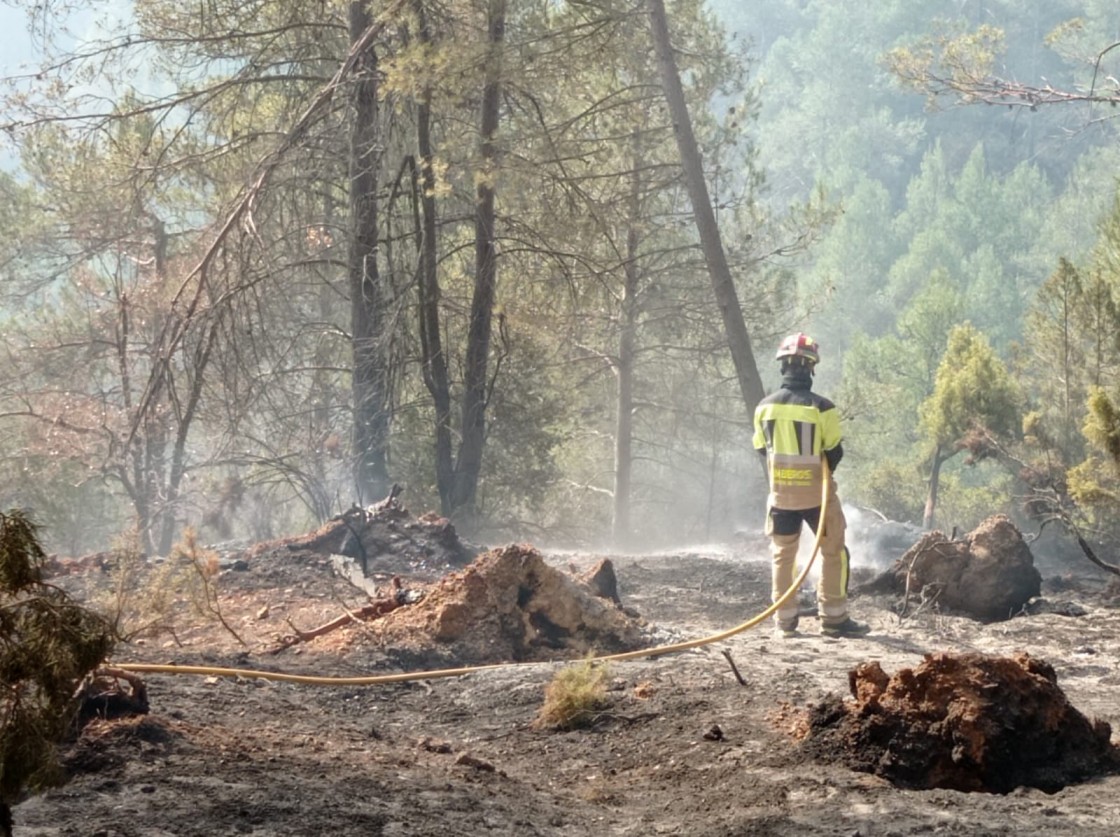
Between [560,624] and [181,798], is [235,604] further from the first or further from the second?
[181,798]

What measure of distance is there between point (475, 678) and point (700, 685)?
1296 millimetres

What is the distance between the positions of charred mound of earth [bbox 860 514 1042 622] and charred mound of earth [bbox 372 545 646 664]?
9.79 ft

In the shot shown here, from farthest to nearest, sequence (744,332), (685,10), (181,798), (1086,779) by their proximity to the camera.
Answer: (685,10), (744,332), (1086,779), (181,798)

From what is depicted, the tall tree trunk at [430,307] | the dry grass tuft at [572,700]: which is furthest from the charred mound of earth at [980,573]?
the tall tree trunk at [430,307]

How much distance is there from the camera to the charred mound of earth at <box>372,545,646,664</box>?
26.3ft

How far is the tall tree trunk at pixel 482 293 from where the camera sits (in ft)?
44.5

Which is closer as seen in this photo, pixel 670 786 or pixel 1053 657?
pixel 670 786

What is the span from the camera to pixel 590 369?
1177 inches

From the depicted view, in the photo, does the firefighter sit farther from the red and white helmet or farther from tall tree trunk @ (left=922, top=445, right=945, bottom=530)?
tall tree trunk @ (left=922, top=445, right=945, bottom=530)

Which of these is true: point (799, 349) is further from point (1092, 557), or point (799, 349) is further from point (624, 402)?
point (624, 402)

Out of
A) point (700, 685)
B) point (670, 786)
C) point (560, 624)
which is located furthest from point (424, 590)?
point (670, 786)

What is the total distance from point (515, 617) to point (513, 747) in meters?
2.27

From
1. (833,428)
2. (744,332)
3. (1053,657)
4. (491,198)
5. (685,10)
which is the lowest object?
(1053,657)

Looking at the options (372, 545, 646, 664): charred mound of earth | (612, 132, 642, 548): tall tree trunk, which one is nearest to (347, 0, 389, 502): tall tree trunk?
(372, 545, 646, 664): charred mound of earth
